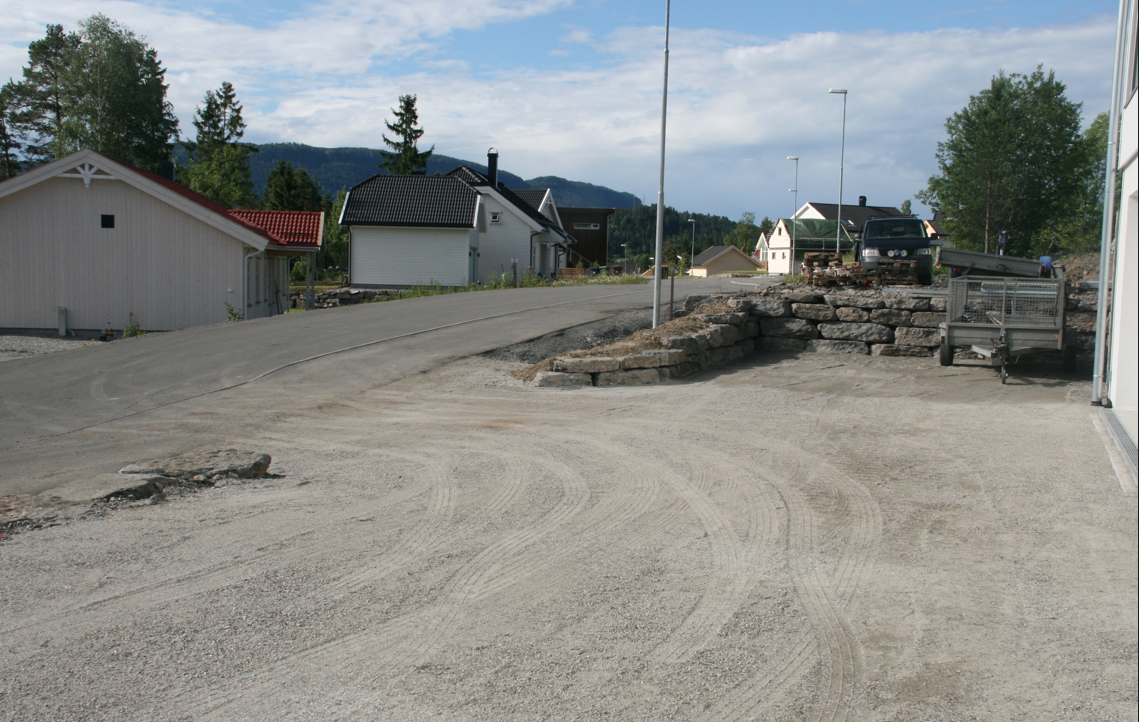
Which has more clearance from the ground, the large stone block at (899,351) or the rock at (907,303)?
the rock at (907,303)

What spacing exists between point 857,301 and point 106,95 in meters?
49.3

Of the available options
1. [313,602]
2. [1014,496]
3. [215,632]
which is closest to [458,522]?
[313,602]

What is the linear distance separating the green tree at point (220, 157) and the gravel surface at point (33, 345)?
34.1 meters

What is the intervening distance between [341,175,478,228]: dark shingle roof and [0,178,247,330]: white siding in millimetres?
14467

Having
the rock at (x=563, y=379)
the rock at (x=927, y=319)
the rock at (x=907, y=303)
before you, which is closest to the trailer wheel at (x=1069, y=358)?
the rock at (x=927, y=319)

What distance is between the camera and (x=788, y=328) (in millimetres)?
16500

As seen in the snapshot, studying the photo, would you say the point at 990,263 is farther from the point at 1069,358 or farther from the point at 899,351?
the point at 1069,358

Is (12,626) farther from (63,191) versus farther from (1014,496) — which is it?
(63,191)

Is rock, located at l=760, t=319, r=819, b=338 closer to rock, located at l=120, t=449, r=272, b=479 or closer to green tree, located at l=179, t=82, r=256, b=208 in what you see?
rock, located at l=120, t=449, r=272, b=479

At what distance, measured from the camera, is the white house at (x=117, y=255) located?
2567 cm

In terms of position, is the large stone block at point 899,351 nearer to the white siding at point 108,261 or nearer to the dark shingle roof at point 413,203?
the white siding at point 108,261

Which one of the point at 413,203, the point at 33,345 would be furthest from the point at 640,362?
the point at 413,203

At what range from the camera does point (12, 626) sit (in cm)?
413

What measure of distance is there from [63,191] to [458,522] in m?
25.8
